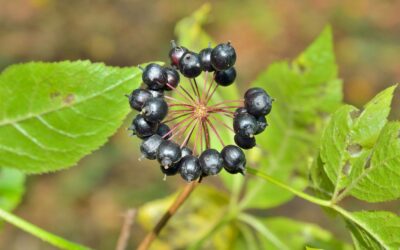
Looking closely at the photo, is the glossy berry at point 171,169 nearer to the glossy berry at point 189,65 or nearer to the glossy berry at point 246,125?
the glossy berry at point 246,125

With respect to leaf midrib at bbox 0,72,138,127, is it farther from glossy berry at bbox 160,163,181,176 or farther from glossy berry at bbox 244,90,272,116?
glossy berry at bbox 244,90,272,116

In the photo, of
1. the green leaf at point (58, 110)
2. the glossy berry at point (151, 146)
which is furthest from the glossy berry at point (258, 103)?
the green leaf at point (58, 110)

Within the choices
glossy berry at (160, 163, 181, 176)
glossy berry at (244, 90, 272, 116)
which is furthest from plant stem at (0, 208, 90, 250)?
glossy berry at (244, 90, 272, 116)

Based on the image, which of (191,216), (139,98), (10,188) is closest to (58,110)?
(139,98)

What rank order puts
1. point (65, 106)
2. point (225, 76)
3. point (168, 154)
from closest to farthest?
point (168, 154) → point (225, 76) → point (65, 106)

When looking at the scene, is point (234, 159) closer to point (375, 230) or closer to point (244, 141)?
point (244, 141)
